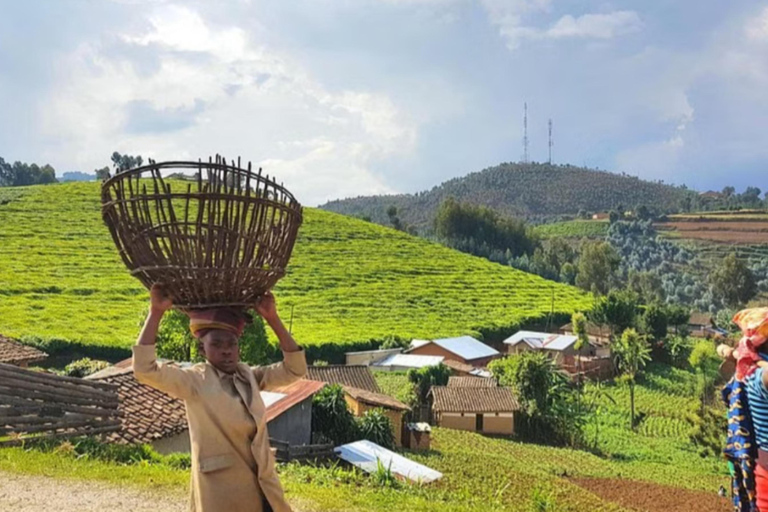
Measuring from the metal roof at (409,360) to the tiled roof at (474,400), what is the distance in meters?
7.98

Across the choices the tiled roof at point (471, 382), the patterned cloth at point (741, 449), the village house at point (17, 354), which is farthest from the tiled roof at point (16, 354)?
the tiled roof at point (471, 382)

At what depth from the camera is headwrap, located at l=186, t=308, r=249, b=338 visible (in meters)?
3.31

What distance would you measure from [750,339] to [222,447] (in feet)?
9.84

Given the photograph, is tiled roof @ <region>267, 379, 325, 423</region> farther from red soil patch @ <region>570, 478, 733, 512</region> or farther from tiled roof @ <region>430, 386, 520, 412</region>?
tiled roof @ <region>430, 386, 520, 412</region>

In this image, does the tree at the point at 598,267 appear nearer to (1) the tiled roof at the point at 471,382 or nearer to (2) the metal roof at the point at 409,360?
(2) the metal roof at the point at 409,360

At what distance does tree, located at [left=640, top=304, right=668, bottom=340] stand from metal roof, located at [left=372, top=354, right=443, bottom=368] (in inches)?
828

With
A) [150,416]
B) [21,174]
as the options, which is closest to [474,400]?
[150,416]

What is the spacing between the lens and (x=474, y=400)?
28.6m

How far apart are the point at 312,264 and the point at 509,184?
132017 millimetres

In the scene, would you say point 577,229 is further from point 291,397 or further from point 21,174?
point 291,397

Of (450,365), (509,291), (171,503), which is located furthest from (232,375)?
(509,291)

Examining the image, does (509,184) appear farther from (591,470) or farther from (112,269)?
(591,470)

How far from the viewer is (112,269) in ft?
163

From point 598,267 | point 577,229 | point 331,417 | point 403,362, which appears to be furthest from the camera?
point 577,229
